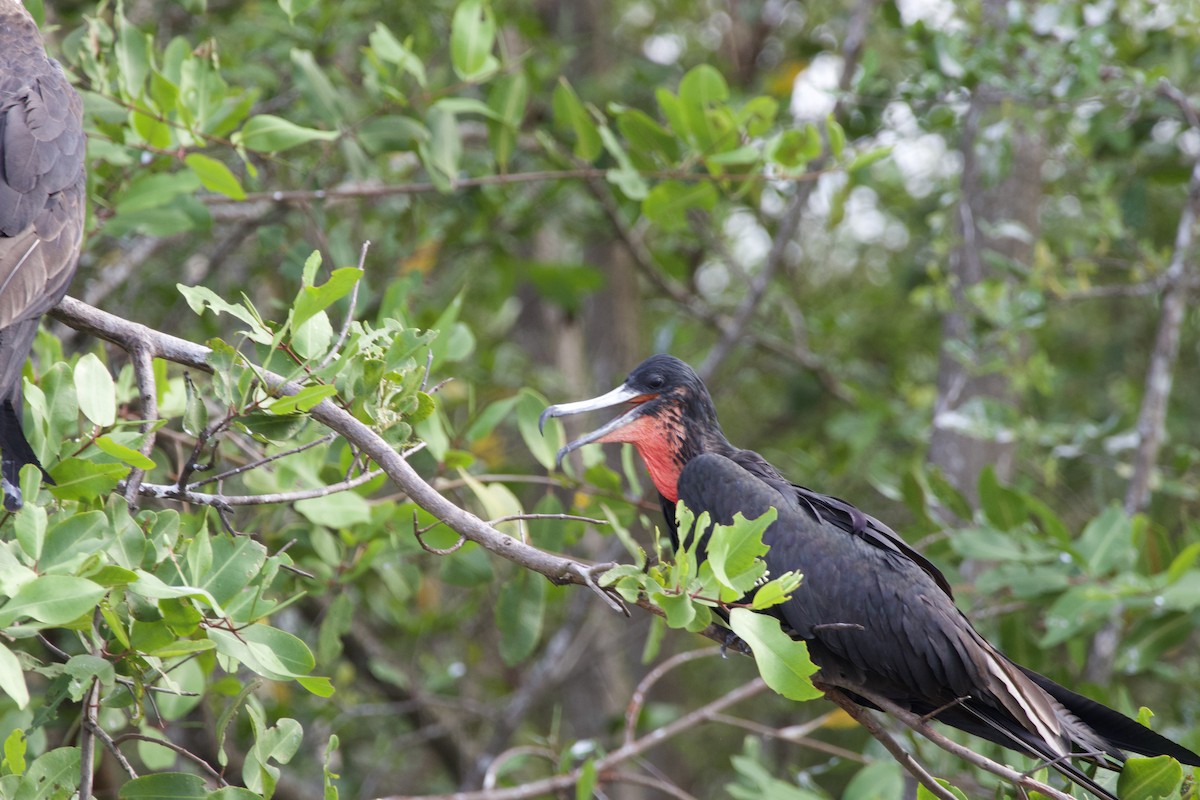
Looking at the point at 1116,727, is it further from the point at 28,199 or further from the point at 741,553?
the point at 28,199

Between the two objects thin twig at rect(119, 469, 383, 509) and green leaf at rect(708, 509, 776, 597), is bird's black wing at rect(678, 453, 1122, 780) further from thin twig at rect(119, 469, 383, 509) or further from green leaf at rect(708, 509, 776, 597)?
thin twig at rect(119, 469, 383, 509)

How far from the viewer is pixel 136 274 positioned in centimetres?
467

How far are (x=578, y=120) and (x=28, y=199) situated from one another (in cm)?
163

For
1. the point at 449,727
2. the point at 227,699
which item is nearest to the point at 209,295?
the point at 227,699

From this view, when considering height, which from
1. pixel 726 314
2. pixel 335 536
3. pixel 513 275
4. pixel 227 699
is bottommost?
pixel 227 699

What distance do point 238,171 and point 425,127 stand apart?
0.98 m

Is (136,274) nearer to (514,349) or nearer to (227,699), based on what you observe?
(227,699)

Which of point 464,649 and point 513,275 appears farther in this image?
point 464,649

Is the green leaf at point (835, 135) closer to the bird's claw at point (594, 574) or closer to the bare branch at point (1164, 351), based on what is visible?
the bare branch at point (1164, 351)

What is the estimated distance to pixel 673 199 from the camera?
11.6ft

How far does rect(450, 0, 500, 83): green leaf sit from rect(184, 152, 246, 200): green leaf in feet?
2.82

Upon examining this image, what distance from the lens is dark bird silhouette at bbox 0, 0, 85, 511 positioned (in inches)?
92.4

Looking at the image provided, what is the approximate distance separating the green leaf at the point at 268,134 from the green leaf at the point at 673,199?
96 cm

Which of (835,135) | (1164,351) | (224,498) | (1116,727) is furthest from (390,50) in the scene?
(1164,351)
